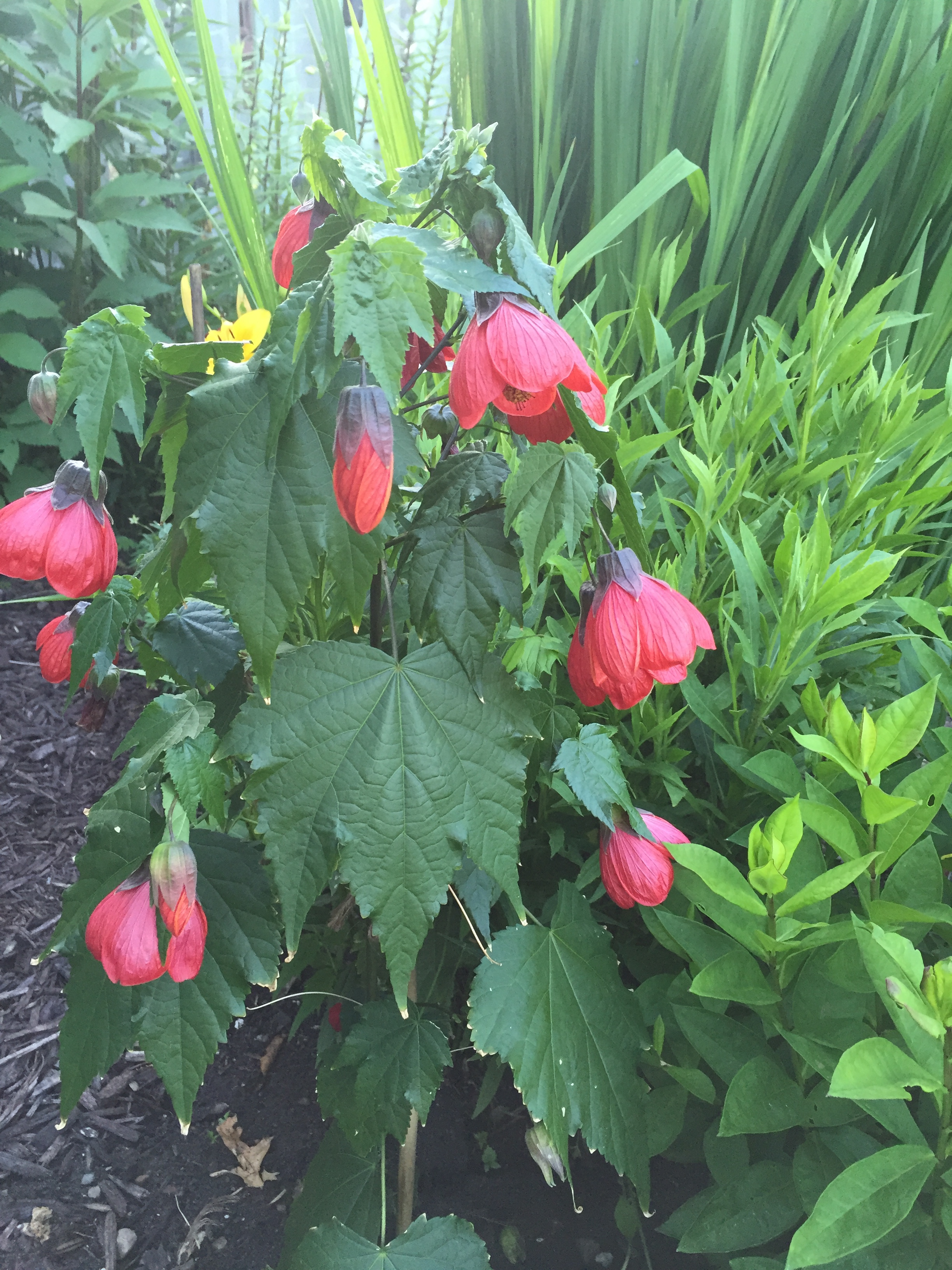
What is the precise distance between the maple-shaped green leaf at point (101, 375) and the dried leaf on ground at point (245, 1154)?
0.91 m

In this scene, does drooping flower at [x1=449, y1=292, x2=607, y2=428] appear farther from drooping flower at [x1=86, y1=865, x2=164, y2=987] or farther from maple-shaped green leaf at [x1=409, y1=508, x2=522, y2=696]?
drooping flower at [x1=86, y1=865, x2=164, y2=987]

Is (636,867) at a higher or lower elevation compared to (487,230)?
lower

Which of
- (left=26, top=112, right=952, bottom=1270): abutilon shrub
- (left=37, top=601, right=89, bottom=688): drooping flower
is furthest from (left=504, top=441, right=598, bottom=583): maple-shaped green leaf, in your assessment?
(left=37, top=601, right=89, bottom=688): drooping flower

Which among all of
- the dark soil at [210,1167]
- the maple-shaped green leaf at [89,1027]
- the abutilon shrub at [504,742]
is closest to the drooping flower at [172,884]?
the abutilon shrub at [504,742]

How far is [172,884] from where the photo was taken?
58cm

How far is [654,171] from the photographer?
1.06m

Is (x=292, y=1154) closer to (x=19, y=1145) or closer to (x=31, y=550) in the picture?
(x=19, y=1145)

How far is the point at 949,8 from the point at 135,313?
60.4 inches

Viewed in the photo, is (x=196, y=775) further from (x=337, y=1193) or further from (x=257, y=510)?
(x=337, y=1193)

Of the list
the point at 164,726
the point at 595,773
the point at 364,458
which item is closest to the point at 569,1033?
the point at 595,773

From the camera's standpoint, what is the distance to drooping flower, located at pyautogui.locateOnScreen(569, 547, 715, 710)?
625 mm

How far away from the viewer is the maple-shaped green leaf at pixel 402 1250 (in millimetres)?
706

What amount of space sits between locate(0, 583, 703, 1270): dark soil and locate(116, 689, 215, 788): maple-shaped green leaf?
646 millimetres

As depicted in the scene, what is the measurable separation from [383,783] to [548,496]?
26 centimetres
